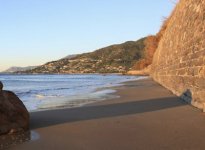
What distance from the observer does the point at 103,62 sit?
126 metres

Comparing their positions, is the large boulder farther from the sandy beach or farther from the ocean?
the ocean

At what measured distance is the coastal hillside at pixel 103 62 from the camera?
370ft

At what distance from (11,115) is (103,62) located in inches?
4717

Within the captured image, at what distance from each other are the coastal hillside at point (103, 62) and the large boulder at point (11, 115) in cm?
9692

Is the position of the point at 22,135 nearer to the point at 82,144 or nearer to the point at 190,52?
the point at 82,144

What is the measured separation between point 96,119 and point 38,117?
1378 mm

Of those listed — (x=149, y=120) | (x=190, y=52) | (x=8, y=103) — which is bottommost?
(x=149, y=120)

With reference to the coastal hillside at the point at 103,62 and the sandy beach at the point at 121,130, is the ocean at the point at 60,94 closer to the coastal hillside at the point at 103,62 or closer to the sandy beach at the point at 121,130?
the sandy beach at the point at 121,130

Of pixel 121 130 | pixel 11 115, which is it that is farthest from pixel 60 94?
pixel 121 130

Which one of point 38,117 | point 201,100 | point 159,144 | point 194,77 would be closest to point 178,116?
point 201,100

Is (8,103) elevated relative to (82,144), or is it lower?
elevated

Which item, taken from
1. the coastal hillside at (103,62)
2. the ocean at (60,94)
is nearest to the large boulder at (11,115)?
the ocean at (60,94)

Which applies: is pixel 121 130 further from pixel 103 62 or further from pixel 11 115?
→ pixel 103 62

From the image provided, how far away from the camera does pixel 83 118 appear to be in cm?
780
